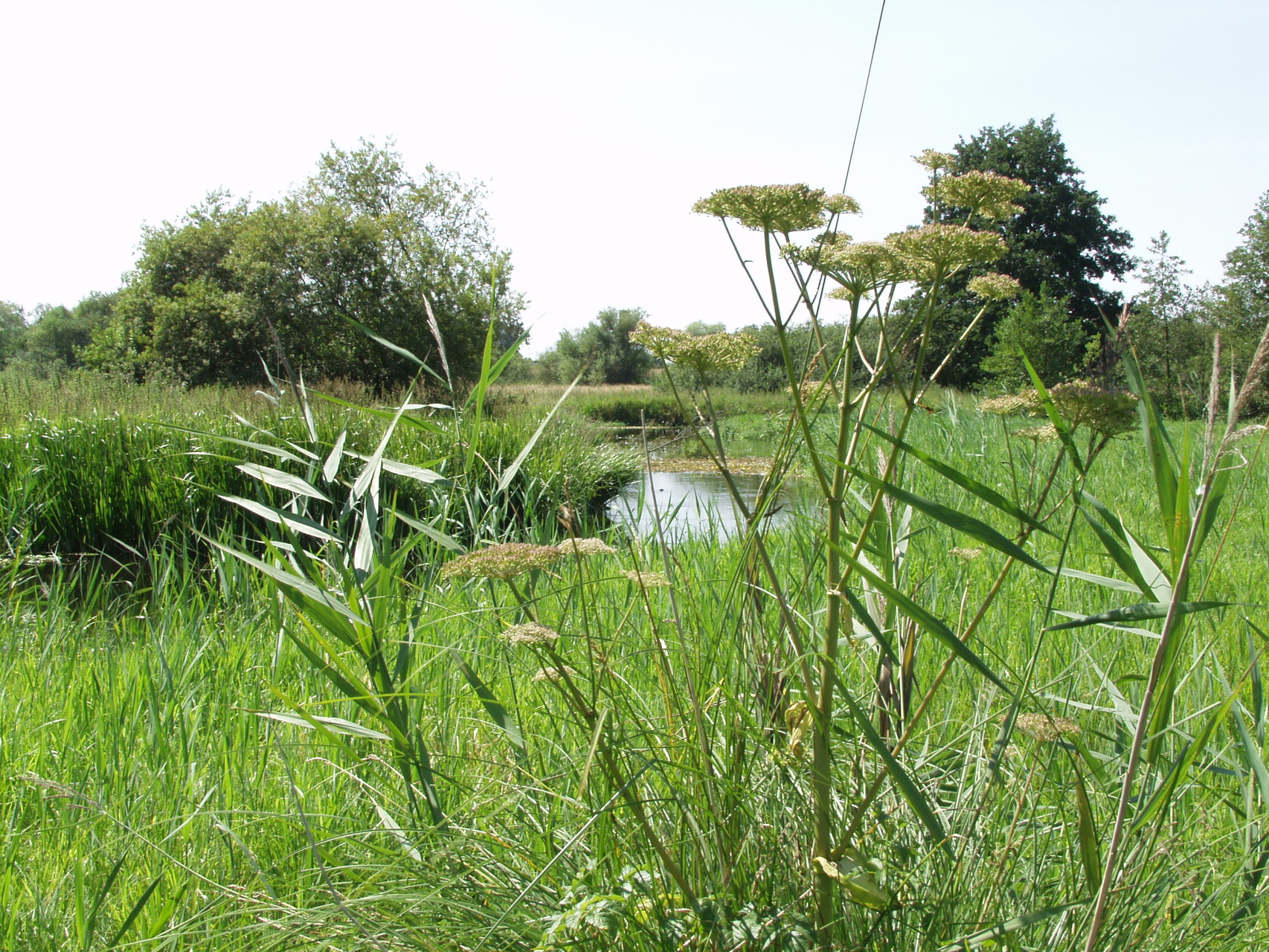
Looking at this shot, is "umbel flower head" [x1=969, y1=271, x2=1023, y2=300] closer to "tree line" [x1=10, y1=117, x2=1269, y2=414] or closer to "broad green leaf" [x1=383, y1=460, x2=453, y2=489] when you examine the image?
"broad green leaf" [x1=383, y1=460, x2=453, y2=489]

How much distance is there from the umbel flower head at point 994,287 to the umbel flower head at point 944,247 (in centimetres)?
24

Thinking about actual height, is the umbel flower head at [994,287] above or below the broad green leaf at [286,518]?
above

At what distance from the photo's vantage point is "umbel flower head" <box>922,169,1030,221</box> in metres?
1.05

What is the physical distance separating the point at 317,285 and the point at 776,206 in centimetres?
2294

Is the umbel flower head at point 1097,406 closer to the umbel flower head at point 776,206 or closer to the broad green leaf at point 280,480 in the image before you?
the umbel flower head at point 776,206

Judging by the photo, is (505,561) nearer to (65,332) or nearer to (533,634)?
(533,634)

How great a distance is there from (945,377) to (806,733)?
27.1 m

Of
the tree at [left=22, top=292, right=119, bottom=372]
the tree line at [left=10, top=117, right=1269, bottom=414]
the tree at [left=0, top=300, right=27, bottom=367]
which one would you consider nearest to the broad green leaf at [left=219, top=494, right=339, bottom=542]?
the tree line at [left=10, top=117, right=1269, bottom=414]

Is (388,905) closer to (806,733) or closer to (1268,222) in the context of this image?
(806,733)

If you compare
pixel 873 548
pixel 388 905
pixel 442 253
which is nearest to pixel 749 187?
pixel 873 548

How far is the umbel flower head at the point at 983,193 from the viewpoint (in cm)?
105

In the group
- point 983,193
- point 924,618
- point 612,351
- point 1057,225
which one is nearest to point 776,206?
point 983,193

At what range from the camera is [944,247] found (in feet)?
2.90

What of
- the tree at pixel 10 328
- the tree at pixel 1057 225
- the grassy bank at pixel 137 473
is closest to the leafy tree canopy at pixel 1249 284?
the tree at pixel 1057 225
